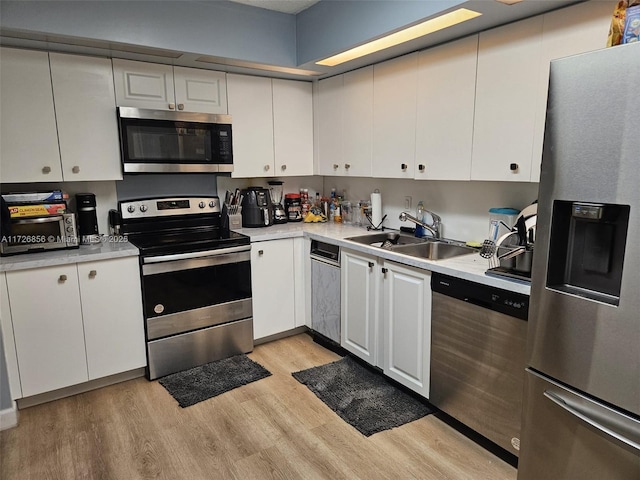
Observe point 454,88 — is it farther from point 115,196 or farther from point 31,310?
point 31,310

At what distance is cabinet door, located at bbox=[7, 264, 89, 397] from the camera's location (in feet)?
7.93

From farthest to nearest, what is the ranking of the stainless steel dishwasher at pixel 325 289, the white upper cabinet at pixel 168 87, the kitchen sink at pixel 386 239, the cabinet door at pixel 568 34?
the stainless steel dishwasher at pixel 325 289
the kitchen sink at pixel 386 239
the white upper cabinet at pixel 168 87
the cabinet door at pixel 568 34

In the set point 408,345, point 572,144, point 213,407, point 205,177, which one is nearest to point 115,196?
point 205,177

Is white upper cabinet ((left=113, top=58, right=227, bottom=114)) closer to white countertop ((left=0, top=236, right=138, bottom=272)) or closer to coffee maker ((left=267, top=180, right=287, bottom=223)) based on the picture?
coffee maker ((left=267, top=180, right=287, bottom=223))

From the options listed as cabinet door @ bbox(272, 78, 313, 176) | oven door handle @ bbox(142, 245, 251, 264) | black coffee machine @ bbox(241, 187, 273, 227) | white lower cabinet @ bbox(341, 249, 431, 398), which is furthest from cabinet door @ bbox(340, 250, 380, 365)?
cabinet door @ bbox(272, 78, 313, 176)

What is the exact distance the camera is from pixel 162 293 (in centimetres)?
282

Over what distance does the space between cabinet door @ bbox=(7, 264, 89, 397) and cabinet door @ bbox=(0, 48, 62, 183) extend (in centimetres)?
64

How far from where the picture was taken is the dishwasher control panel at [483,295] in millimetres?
1854

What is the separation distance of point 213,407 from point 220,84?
229 cm

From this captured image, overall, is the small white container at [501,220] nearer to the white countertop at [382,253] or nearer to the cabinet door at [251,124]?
the white countertop at [382,253]

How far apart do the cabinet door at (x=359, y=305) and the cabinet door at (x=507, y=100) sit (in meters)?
0.89

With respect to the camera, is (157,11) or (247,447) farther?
(157,11)

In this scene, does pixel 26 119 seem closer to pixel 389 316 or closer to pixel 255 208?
pixel 255 208

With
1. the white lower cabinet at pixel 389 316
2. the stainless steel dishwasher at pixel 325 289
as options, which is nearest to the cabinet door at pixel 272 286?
the stainless steel dishwasher at pixel 325 289
